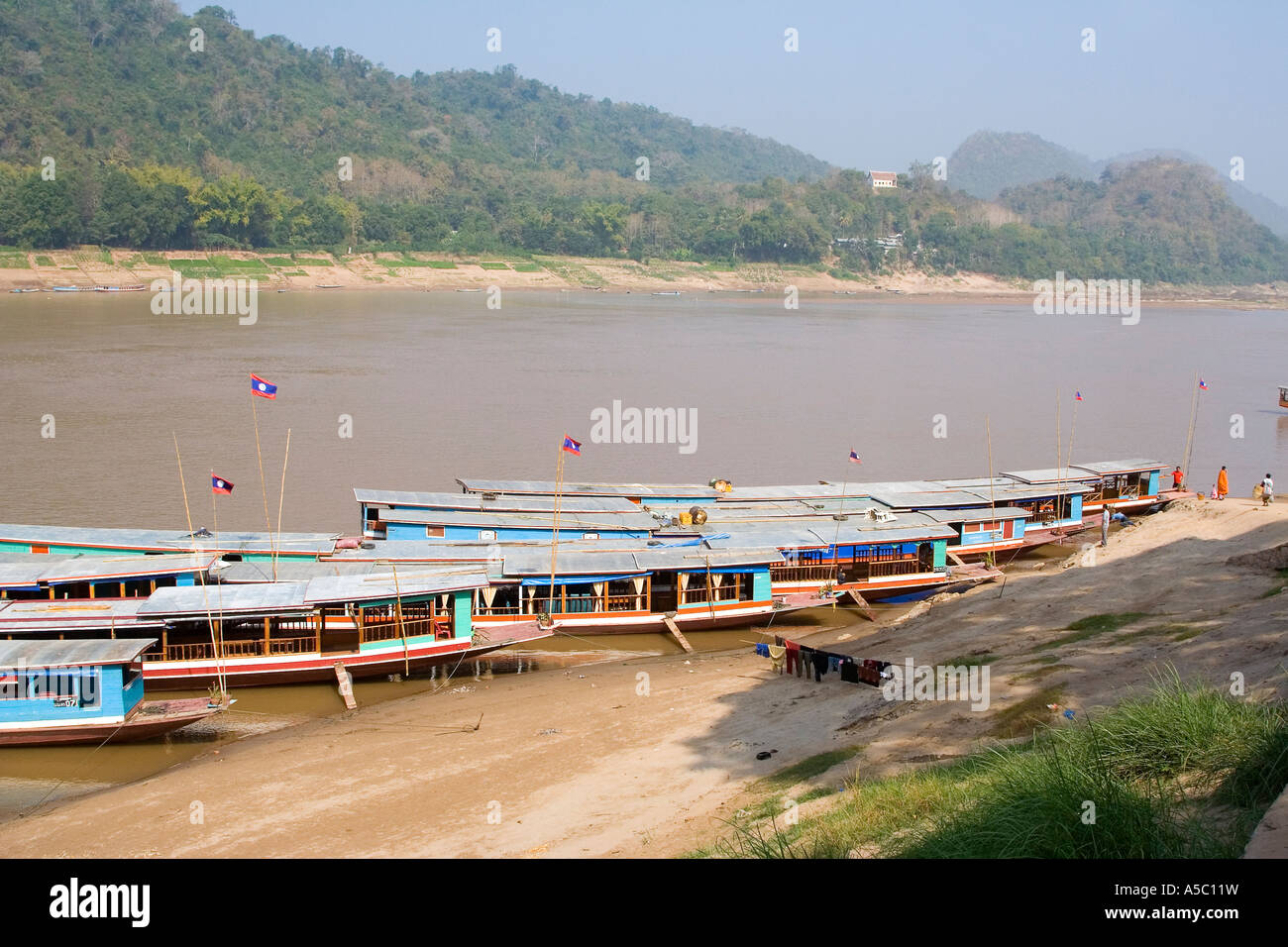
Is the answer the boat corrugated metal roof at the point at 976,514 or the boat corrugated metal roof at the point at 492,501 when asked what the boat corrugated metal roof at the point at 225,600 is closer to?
the boat corrugated metal roof at the point at 492,501

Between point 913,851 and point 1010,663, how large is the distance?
6.70 m

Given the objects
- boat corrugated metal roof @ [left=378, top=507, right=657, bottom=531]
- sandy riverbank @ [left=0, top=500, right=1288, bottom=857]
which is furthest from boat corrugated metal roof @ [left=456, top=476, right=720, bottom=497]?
sandy riverbank @ [left=0, top=500, right=1288, bottom=857]

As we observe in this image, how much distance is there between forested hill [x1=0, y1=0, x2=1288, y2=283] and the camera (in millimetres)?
82375

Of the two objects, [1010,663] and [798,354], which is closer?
[1010,663]

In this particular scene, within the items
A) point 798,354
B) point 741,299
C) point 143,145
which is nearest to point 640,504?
point 798,354

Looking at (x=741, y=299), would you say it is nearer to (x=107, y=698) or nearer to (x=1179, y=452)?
(x=1179, y=452)

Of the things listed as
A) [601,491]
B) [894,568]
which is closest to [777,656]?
[894,568]

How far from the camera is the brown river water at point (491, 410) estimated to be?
71.5ft

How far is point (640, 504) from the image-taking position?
68.4ft

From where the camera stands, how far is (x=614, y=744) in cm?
1181

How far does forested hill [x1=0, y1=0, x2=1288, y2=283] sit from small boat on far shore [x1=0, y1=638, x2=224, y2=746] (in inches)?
2808

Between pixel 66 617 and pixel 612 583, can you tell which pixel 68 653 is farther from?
pixel 612 583
